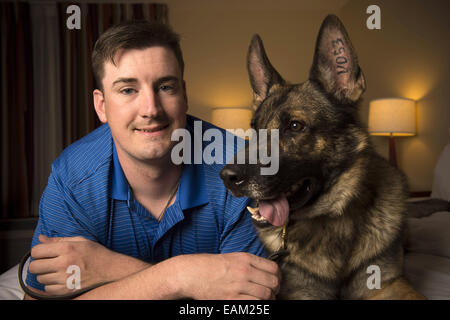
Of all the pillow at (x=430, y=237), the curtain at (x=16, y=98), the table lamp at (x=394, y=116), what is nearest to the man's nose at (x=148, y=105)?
the pillow at (x=430, y=237)

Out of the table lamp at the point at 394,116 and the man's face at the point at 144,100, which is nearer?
the man's face at the point at 144,100

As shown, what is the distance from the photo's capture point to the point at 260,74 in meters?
1.20

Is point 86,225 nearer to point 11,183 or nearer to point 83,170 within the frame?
point 83,170

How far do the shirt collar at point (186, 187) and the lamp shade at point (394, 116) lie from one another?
2.11 m

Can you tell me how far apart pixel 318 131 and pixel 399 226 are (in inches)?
16.9

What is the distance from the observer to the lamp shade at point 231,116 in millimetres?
2680

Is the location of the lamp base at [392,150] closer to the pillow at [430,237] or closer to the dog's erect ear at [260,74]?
the pillow at [430,237]

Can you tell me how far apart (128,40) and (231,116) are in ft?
5.41

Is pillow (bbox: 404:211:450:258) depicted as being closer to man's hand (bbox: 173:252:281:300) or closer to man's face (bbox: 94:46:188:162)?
man's hand (bbox: 173:252:281:300)

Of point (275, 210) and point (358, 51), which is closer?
point (275, 210)

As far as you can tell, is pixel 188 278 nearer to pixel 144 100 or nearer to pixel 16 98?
pixel 144 100

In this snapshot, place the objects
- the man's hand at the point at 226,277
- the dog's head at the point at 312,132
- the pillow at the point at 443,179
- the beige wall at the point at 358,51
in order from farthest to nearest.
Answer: the beige wall at the point at 358,51 → the pillow at the point at 443,179 → the dog's head at the point at 312,132 → the man's hand at the point at 226,277

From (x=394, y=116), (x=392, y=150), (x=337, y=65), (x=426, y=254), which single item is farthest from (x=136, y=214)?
(x=392, y=150)
